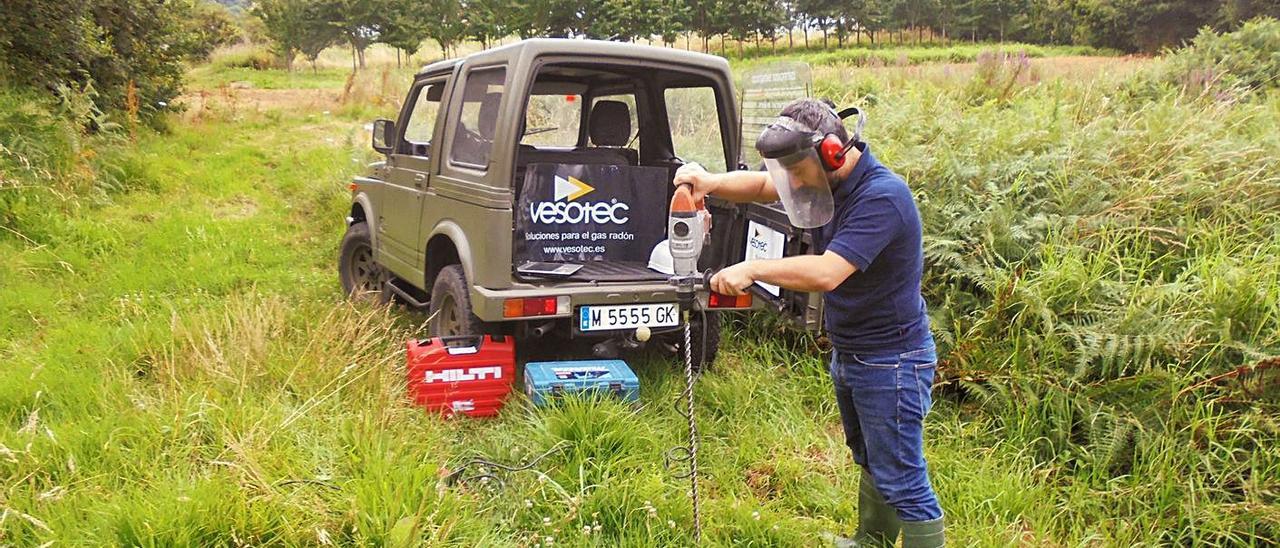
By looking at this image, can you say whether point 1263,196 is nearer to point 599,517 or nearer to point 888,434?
point 888,434

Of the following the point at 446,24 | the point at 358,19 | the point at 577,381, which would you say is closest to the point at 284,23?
the point at 358,19

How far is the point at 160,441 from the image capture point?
3039 mm

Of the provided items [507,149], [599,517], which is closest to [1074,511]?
[599,517]

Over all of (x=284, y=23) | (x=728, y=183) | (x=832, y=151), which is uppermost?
(x=284, y=23)

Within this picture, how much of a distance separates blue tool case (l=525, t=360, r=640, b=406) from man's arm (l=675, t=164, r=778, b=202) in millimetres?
1200

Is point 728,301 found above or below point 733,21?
below

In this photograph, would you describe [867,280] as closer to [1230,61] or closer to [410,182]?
[410,182]

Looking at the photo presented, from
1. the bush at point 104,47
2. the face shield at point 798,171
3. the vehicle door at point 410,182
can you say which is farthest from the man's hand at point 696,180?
the bush at point 104,47

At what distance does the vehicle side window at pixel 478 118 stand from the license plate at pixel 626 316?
92 cm

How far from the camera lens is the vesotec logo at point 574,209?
179 inches

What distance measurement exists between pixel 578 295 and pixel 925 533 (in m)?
1.96

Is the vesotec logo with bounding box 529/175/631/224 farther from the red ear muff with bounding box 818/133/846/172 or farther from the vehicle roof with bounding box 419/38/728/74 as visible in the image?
the red ear muff with bounding box 818/133/846/172

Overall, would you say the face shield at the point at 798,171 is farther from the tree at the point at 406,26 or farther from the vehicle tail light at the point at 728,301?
the tree at the point at 406,26

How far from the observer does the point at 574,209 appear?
15.2ft
